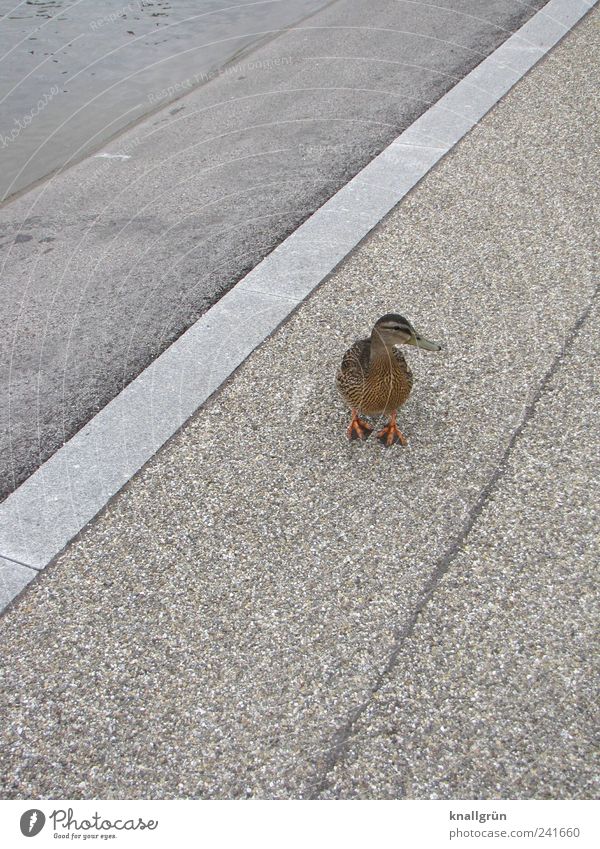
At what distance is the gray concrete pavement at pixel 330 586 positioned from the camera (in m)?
2.94

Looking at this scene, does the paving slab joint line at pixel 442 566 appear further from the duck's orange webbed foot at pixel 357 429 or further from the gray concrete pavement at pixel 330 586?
the duck's orange webbed foot at pixel 357 429

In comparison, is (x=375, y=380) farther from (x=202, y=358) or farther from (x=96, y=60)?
(x=96, y=60)

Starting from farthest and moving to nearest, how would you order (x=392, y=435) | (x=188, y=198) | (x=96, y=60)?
(x=96, y=60) → (x=188, y=198) → (x=392, y=435)

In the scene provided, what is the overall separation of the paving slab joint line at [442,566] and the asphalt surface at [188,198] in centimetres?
205

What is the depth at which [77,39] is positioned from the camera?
32.5 ft

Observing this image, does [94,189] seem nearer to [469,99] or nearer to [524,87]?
[469,99]

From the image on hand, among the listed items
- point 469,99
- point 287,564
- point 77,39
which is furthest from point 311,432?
point 77,39

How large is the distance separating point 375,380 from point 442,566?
3.00ft

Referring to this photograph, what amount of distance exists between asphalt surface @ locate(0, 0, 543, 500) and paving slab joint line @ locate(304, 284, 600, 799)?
2053 millimetres

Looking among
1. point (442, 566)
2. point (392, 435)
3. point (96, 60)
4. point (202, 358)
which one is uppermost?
point (96, 60)

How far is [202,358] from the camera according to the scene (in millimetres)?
4816

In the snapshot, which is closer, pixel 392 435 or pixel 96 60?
pixel 392 435
